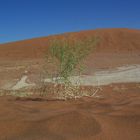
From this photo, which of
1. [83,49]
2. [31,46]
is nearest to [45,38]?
[31,46]

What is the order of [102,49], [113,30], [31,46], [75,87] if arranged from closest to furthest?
[75,87] < [102,49] < [31,46] < [113,30]

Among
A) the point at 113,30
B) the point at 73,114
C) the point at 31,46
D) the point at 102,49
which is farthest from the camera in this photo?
the point at 113,30

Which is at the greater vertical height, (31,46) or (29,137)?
(31,46)

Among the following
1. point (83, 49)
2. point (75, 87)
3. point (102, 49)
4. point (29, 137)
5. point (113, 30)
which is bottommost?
point (29, 137)

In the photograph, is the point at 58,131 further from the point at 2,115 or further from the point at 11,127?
the point at 2,115

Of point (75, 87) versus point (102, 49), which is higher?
point (102, 49)

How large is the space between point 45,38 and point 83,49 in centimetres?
4698

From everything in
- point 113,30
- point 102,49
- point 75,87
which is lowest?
point 75,87

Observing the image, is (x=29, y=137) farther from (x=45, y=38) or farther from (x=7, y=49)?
(x=45, y=38)

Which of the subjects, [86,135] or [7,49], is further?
[7,49]

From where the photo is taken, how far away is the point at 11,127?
4160 millimetres

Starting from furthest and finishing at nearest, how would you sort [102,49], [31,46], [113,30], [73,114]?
1. [113,30]
2. [31,46]
3. [102,49]
4. [73,114]

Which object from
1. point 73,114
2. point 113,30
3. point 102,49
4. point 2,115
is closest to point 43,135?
point 73,114

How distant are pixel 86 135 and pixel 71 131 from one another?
25 centimetres
